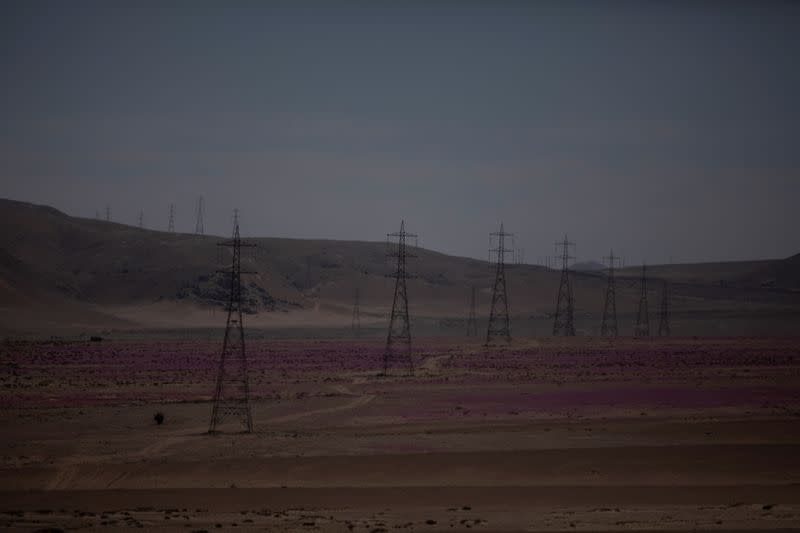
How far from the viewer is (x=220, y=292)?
14525 cm

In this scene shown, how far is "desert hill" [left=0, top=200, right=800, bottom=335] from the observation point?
131000mm

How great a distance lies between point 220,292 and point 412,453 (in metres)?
120

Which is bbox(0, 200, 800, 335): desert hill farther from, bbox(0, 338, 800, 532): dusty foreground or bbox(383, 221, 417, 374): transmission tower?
bbox(0, 338, 800, 532): dusty foreground

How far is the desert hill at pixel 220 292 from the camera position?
5157 inches

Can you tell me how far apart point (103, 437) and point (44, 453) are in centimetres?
354

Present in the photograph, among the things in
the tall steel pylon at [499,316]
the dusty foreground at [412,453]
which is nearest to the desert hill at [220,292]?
the tall steel pylon at [499,316]

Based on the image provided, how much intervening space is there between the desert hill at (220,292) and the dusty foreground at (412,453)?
2693 inches

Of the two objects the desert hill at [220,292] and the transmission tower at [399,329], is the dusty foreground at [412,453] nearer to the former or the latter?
the transmission tower at [399,329]

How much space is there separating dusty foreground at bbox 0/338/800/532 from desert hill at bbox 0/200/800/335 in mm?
68390

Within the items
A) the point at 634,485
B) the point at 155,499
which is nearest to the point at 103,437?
the point at 155,499

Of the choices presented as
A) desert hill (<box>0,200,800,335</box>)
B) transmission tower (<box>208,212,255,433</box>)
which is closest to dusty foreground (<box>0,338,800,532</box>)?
transmission tower (<box>208,212,255,433</box>)

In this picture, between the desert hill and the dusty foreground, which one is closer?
the dusty foreground

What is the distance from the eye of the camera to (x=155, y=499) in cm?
2358

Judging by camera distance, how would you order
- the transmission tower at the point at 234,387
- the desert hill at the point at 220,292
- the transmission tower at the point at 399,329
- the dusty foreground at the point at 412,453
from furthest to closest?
the desert hill at the point at 220,292, the transmission tower at the point at 399,329, the transmission tower at the point at 234,387, the dusty foreground at the point at 412,453
